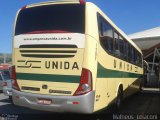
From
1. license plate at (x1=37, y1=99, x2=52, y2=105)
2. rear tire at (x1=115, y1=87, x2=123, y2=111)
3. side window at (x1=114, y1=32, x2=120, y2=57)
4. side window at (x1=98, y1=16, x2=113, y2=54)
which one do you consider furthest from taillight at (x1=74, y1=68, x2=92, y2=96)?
rear tire at (x1=115, y1=87, x2=123, y2=111)

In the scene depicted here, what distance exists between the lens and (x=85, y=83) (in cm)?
873

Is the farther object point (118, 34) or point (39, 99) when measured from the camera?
point (118, 34)

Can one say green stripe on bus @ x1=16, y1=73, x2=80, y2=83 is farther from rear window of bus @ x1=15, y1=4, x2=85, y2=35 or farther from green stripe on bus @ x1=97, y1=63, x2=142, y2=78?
rear window of bus @ x1=15, y1=4, x2=85, y2=35

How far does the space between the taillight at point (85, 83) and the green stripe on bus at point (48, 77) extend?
0.44 feet

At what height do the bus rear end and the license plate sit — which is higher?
the bus rear end

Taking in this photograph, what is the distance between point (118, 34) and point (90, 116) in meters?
3.04

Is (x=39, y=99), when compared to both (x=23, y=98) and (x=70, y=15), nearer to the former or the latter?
(x=23, y=98)

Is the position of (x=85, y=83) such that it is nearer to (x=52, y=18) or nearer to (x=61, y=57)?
(x=61, y=57)

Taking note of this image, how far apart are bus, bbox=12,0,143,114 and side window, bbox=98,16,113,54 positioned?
1.1 inches

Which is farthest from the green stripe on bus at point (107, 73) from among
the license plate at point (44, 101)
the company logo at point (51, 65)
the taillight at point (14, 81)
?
the taillight at point (14, 81)

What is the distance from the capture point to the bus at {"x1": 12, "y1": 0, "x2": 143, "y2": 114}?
8.79m

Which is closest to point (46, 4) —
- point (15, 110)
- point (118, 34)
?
point (118, 34)

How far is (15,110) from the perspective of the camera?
1252cm

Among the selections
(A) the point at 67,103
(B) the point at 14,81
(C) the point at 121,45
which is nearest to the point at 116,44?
(C) the point at 121,45
